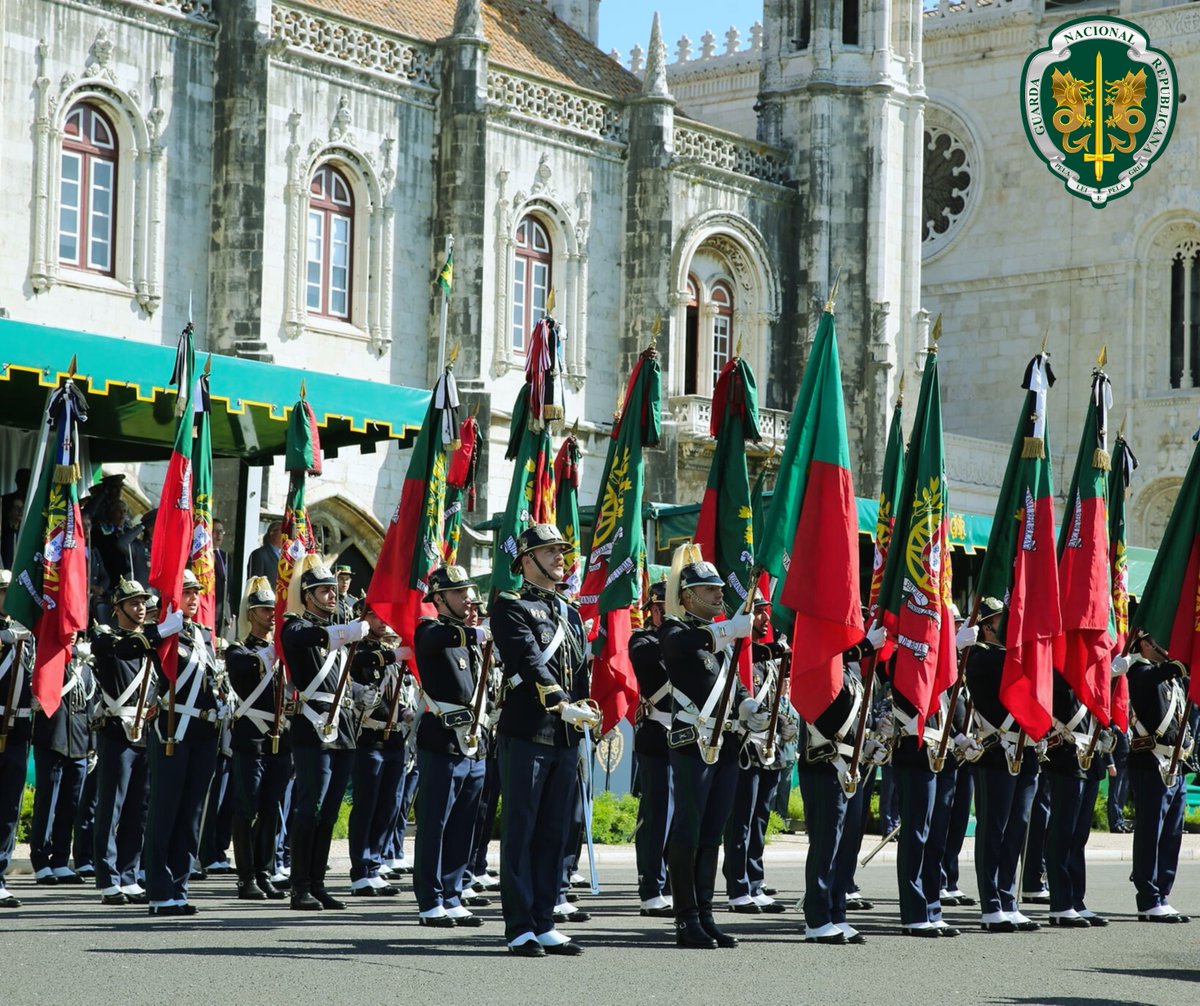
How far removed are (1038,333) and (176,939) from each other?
34.4 m

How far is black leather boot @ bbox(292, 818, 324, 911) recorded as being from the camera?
12109 mm

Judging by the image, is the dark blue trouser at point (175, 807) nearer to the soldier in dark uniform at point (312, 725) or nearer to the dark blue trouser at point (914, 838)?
the soldier in dark uniform at point (312, 725)

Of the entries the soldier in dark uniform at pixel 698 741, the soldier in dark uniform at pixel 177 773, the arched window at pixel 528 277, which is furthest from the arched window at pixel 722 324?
the soldier in dark uniform at pixel 698 741

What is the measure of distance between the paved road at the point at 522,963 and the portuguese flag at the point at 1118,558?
2507mm

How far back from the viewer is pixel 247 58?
2700 cm

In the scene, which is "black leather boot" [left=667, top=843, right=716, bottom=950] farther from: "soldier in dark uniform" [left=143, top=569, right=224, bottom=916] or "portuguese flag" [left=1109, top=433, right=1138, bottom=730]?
"portuguese flag" [left=1109, top=433, right=1138, bottom=730]

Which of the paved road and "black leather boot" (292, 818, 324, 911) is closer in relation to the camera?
the paved road

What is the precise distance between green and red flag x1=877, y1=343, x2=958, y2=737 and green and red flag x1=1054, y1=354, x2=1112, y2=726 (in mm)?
1185

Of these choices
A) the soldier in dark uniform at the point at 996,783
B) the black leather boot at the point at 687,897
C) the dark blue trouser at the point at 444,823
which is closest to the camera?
the black leather boot at the point at 687,897

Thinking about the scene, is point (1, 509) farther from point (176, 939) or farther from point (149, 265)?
point (176, 939)

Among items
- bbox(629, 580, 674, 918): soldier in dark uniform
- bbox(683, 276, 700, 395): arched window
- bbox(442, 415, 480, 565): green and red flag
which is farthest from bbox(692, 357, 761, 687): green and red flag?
bbox(683, 276, 700, 395): arched window

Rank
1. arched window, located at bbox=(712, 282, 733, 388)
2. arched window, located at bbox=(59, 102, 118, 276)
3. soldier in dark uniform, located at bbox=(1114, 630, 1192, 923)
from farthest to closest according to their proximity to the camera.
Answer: arched window, located at bbox=(712, 282, 733, 388) < arched window, located at bbox=(59, 102, 118, 276) < soldier in dark uniform, located at bbox=(1114, 630, 1192, 923)

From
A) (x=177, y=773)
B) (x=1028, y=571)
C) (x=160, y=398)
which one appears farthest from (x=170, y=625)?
(x=160, y=398)

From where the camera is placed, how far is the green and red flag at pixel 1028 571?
41.3 ft
